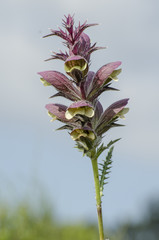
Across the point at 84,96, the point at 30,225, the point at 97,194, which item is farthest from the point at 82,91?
the point at 30,225

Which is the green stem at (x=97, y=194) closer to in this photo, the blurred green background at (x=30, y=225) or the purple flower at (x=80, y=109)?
the purple flower at (x=80, y=109)

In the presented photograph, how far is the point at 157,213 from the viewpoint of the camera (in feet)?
212

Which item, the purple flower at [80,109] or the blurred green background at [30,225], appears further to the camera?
the blurred green background at [30,225]

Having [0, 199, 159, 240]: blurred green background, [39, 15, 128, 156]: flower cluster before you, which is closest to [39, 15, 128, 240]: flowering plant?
[39, 15, 128, 156]: flower cluster

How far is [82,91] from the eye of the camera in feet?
9.40

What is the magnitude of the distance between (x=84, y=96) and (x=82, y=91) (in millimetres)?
43

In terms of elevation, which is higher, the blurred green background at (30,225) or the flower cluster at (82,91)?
the flower cluster at (82,91)

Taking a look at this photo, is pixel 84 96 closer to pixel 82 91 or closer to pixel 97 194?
pixel 82 91

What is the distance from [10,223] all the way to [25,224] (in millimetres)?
565

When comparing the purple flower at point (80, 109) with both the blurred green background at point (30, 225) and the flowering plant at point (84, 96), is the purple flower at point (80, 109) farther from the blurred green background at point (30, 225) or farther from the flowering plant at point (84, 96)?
the blurred green background at point (30, 225)

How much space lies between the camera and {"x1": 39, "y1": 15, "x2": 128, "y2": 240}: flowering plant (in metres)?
2.79

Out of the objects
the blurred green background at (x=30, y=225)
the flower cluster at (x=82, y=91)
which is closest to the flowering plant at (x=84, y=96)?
the flower cluster at (x=82, y=91)

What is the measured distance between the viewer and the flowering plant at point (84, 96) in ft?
9.16

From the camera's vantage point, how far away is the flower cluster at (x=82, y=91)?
9.16 ft
